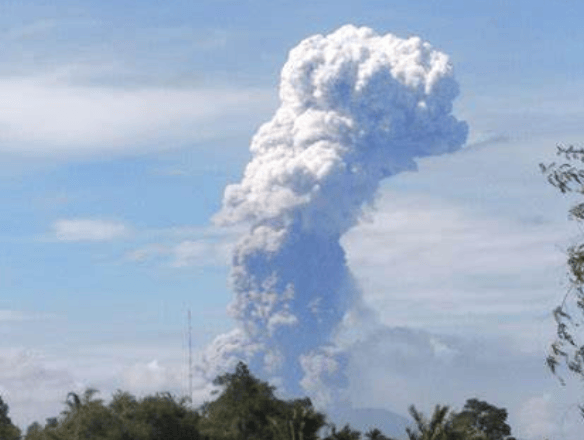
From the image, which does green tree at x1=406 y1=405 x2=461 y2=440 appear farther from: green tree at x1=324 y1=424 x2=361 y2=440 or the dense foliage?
the dense foliage

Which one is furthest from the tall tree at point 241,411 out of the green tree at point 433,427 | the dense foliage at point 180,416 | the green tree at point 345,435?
the green tree at point 433,427

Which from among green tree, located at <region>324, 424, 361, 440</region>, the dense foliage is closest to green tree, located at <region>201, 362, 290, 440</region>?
the dense foliage

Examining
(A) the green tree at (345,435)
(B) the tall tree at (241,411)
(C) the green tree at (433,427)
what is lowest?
(C) the green tree at (433,427)

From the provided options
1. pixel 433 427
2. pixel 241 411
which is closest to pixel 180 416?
pixel 241 411

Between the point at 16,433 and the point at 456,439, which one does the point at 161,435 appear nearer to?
the point at 16,433

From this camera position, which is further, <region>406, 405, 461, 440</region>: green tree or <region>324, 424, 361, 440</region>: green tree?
<region>324, 424, 361, 440</region>: green tree

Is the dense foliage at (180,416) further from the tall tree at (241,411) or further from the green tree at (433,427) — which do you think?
the green tree at (433,427)

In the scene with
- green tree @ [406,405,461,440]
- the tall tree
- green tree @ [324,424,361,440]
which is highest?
the tall tree

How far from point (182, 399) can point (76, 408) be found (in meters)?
10.5

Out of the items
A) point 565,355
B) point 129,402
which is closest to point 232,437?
point 129,402

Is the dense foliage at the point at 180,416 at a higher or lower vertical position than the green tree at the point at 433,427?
higher

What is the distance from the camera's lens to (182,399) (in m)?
144

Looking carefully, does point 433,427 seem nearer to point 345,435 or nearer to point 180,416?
point 345,435

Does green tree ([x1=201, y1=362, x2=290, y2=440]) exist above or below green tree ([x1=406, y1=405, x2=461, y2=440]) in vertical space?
above
